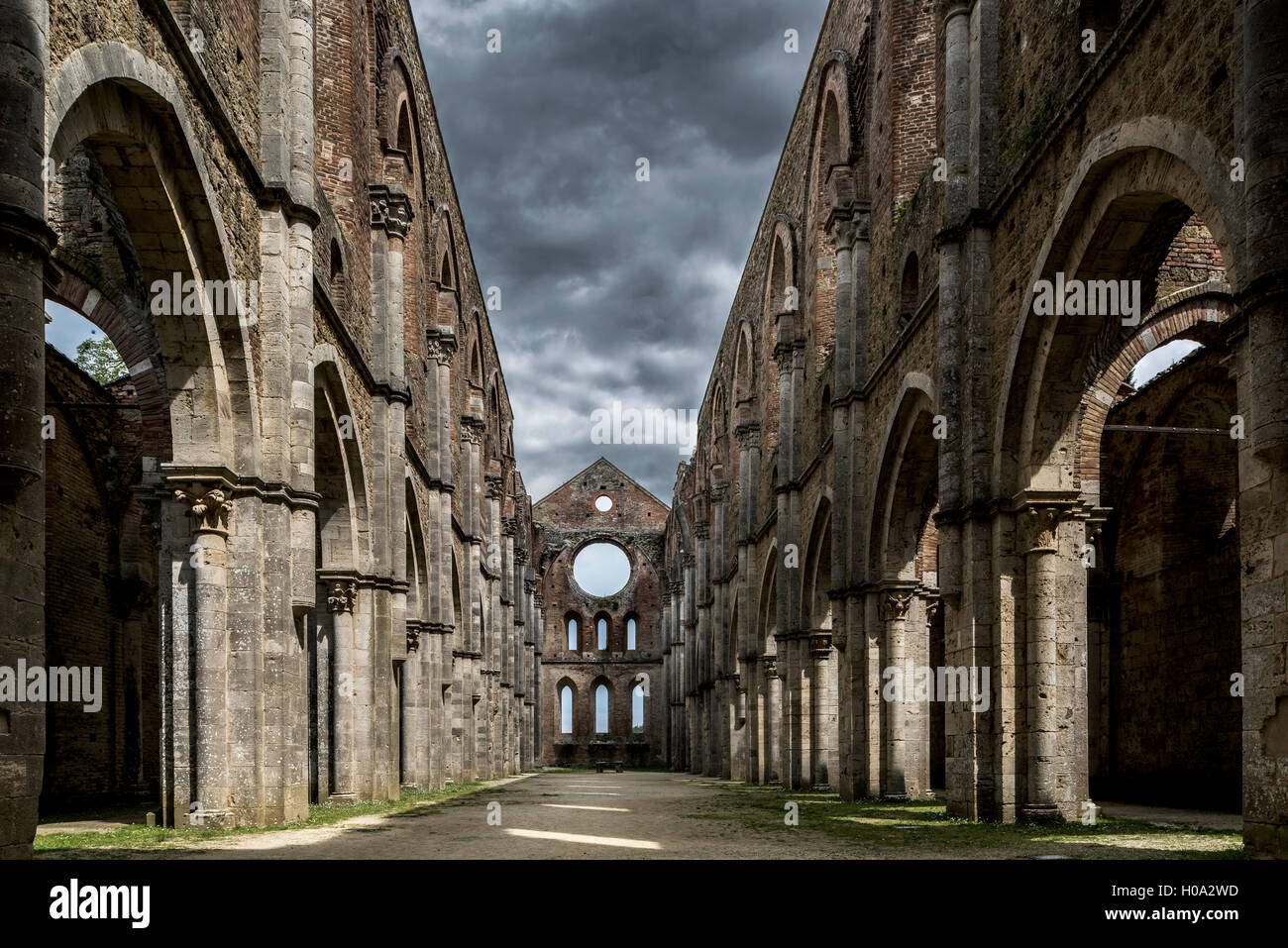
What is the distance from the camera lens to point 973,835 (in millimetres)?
10953

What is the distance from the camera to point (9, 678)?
234 inches

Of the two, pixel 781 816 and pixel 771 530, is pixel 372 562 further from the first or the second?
pixel 771 530

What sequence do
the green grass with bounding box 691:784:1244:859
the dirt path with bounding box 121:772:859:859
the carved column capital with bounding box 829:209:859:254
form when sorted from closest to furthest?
the green grass with bounding box 691:784:1244:859 → the dirt path with bounding box 121:772:859:859 → the carved column capital with bounding box 829:209:859:254

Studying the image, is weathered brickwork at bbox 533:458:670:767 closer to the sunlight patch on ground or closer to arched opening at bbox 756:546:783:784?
arched opening at bbox 756:546:783:784

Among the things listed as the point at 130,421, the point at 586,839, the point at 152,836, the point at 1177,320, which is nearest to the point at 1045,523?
the point at 1177,320

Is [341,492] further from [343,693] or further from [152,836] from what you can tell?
[152,836]

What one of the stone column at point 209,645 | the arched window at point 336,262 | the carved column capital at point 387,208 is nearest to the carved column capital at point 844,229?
the carved column capital at point 387,208

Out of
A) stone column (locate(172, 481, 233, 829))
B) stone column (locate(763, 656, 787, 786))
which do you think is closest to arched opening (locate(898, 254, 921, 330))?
stone column (locate(172, 481, 233, 829))

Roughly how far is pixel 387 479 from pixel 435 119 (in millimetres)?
11771

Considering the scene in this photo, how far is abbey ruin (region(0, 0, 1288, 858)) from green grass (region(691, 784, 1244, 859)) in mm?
630

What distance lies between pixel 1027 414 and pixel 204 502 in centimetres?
872

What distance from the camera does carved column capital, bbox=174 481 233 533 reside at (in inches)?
448
